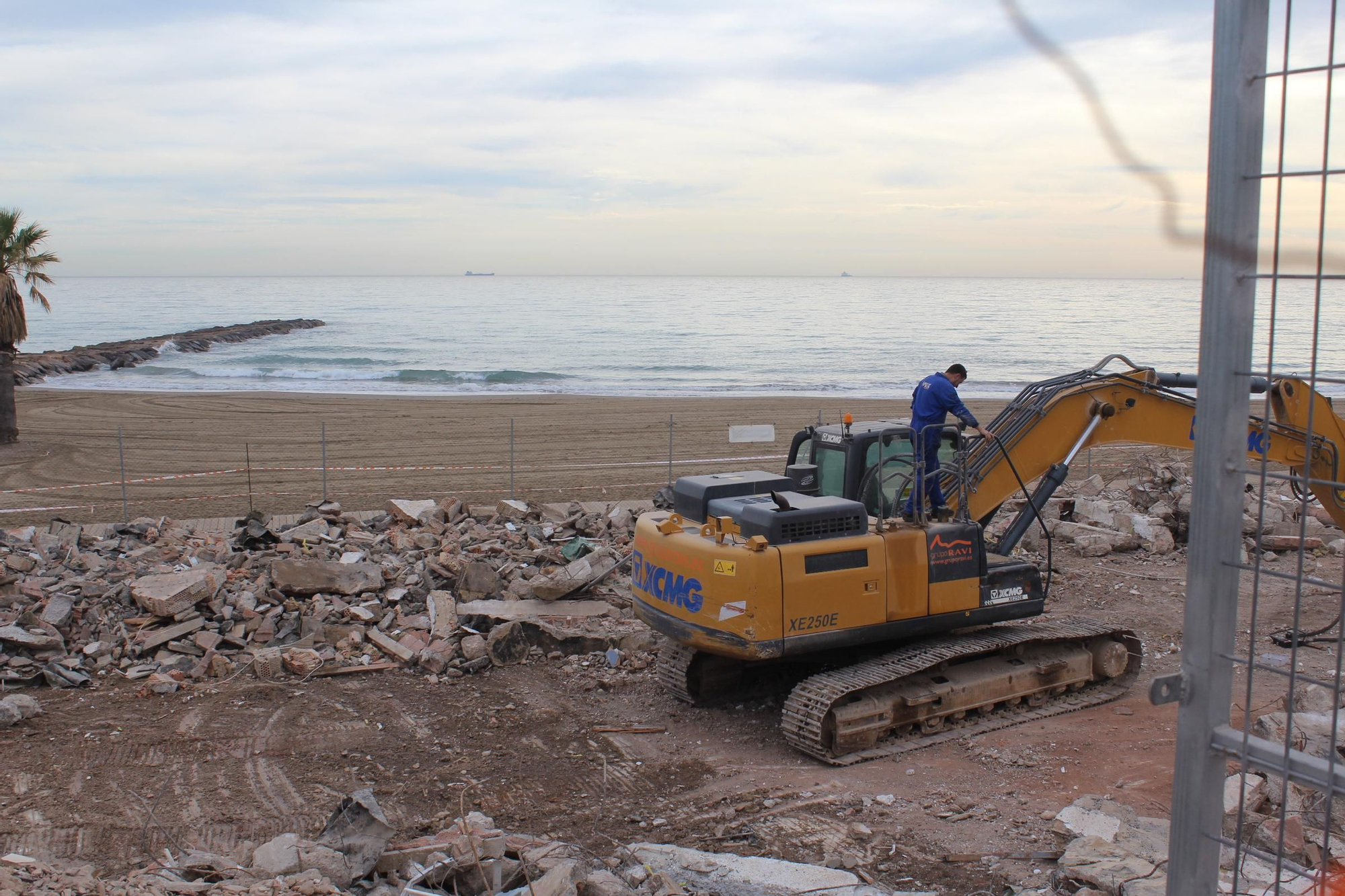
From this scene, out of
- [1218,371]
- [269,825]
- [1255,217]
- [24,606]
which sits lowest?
[269,825]

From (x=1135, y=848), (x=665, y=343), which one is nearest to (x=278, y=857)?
(x=1135, y=848)

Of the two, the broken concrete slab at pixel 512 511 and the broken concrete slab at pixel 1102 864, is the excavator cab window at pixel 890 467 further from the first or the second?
the broken concrete slab at pixel 512 511

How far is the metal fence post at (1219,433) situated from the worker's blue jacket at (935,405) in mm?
6883

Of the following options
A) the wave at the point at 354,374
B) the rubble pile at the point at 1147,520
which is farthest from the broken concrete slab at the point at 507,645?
the wave at the point at 354,374

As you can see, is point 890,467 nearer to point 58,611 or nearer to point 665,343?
point 58,611

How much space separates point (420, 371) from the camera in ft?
166

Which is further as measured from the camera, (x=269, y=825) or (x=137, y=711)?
(x=137, y=711)

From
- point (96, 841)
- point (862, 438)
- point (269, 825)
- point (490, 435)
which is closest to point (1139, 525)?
point (862, 438)

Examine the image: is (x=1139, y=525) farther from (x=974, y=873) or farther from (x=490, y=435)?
A: (x=490, y=435)

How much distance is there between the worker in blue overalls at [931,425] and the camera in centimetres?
919

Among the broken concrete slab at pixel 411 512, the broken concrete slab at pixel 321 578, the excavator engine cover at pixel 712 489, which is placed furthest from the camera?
the broken concrete slab at pixel 411 512

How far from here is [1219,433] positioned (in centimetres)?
245

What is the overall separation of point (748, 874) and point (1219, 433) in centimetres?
508

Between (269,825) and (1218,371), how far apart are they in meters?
7.28
